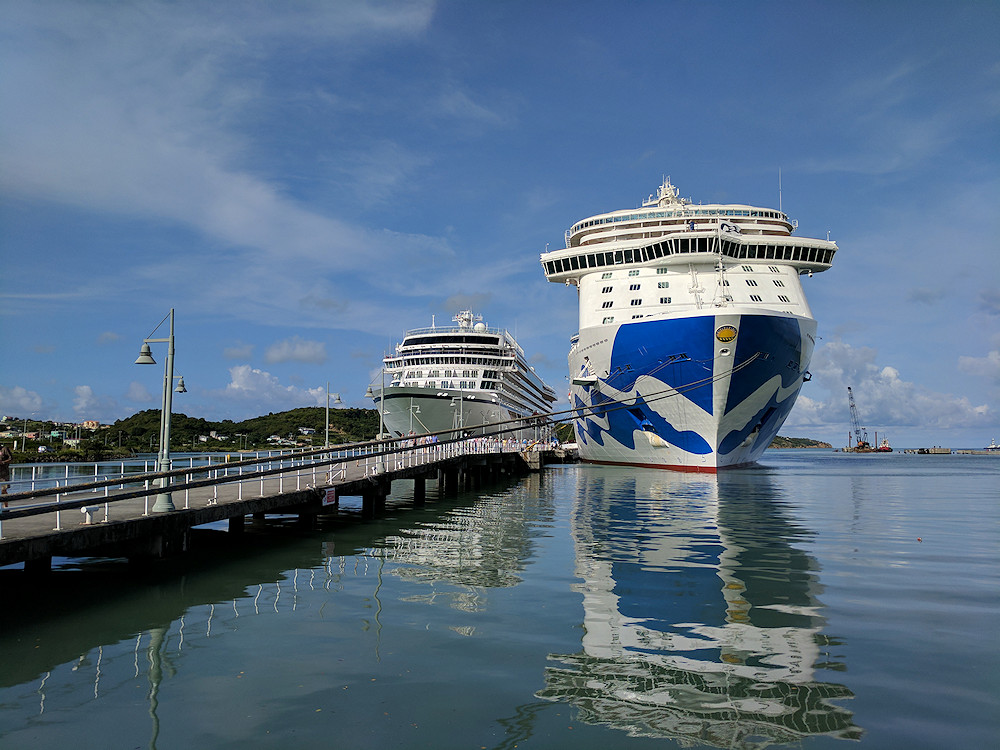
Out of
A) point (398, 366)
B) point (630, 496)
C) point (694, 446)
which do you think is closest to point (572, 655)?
point (630, 496)

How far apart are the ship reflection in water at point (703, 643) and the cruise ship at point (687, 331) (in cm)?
1783

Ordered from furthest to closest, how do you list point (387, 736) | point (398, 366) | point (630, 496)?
point (398, 366) < point (630, 496) < point (387, 736)

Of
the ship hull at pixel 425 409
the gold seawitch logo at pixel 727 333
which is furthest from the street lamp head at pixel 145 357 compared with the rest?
the ship hull at pixel 425 409

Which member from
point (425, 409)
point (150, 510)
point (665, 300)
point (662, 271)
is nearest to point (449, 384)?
point (425, 409)

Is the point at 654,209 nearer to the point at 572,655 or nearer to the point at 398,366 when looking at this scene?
the point at 398,366

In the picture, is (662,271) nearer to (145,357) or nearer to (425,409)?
(425,409)

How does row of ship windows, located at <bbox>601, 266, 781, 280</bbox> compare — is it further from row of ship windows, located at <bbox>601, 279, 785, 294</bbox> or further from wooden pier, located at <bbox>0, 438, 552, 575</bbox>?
wooden pier, located at <bbox>0, 438, 552, 575</bbox>

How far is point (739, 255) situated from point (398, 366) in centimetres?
4713

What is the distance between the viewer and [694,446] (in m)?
40.1

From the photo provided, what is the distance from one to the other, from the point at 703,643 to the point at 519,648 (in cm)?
259

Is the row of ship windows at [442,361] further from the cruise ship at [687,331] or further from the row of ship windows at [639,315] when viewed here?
the row of ship windows at [639,315]

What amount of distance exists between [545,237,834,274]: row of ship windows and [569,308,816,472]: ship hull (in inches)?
229

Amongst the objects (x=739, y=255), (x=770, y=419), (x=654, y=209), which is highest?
(x=654, y=209)

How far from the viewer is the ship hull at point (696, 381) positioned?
37156 millimetres
